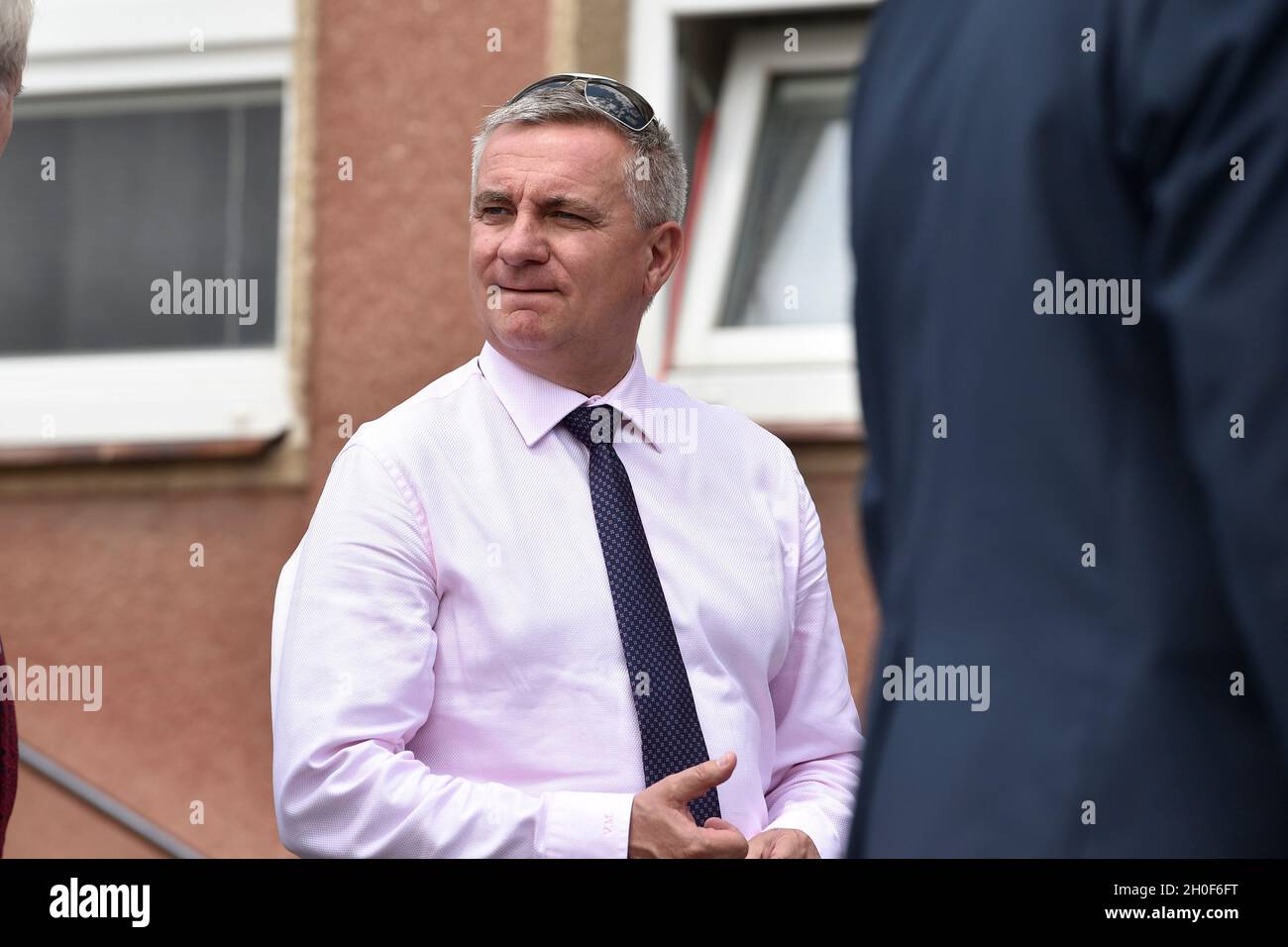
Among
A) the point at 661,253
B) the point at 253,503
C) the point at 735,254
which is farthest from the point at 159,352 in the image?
the point at 661,253

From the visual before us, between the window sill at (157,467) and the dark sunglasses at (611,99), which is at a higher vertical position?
the dark sunglasses at (611,99)

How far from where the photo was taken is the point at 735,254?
5.18 m

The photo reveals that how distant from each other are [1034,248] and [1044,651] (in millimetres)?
227

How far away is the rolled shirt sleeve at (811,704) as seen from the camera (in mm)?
2299

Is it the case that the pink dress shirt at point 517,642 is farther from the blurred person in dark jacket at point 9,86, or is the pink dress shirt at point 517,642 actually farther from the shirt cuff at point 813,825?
the blurred person in dark jacket at point 9,86

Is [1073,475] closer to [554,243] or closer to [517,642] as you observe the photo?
[517,642]

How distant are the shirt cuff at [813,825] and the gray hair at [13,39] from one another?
4.14 feet

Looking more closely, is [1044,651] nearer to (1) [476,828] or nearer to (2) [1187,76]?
(2) [1187,76]

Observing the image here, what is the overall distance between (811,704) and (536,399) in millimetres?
548

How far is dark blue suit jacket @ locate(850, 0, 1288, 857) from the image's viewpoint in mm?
940

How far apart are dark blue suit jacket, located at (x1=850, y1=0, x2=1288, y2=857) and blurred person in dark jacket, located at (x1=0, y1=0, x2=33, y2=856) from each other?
4.33 ft

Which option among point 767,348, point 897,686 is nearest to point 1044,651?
point 897,686

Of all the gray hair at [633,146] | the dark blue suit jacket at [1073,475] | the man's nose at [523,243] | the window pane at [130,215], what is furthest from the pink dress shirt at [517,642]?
the window pane at [130,215]

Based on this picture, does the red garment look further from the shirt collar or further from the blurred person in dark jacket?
the shirt collar
